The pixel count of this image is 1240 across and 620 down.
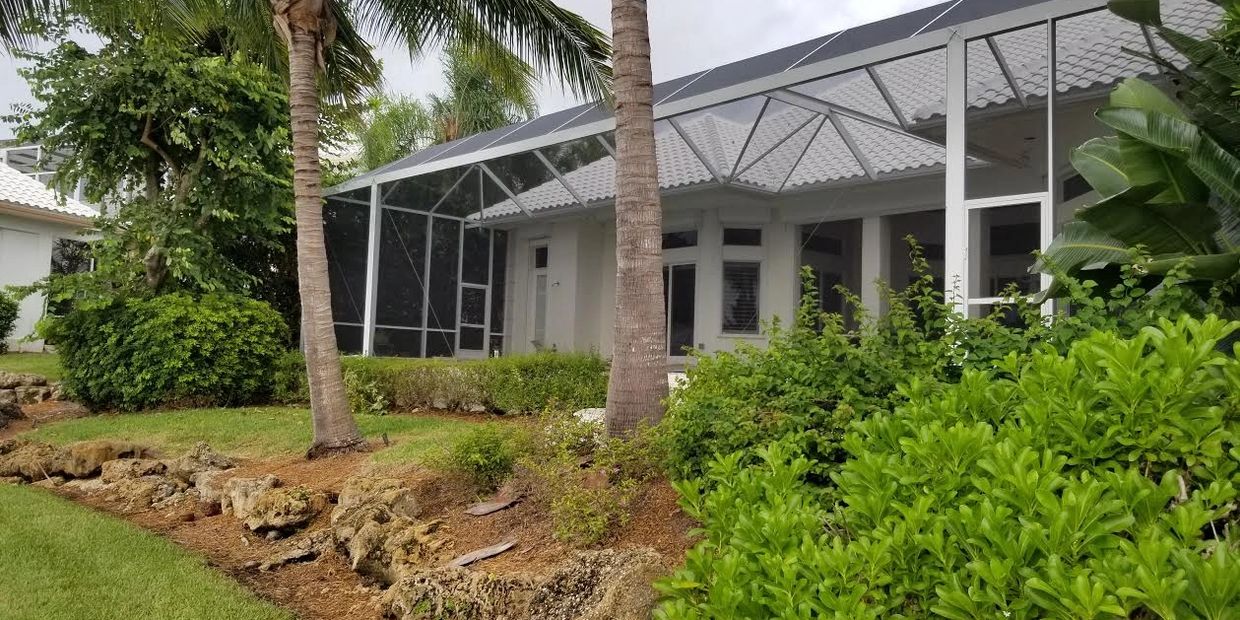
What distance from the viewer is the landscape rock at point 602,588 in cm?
355

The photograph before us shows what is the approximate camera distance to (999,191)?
7.92 meters

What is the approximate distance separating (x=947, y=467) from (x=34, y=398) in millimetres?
16733

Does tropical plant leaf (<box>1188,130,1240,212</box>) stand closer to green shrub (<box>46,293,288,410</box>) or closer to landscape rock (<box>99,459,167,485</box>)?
landscape rock (<box>99,459,167,485</box>)

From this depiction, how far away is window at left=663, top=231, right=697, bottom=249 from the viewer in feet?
54.5

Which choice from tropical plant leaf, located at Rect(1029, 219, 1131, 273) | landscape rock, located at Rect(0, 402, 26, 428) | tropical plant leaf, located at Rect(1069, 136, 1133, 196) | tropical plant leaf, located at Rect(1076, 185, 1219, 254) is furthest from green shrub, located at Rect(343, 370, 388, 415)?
tropical plant leaf, located at Rect(1076, 185, 1219, 254)

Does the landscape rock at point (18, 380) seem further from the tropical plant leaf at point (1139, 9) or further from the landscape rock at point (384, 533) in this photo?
the tropical plant leaf at point (1139, 9)

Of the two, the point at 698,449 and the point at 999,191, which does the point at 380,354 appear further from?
the point at 698,449

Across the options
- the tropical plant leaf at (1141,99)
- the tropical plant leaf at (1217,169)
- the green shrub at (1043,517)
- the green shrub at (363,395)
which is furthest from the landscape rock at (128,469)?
the tropical plant leaf at (1217,169)

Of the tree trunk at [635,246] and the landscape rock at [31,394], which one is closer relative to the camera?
the tree trunk at [635,246]

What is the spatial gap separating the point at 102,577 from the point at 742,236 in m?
12.5

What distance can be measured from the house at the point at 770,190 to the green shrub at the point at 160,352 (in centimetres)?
256

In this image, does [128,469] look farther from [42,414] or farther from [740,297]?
[740,297]

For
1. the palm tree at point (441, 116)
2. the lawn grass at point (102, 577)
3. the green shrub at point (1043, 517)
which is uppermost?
the palm tree at point (441, 116)

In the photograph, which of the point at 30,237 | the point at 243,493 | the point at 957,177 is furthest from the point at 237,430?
the point at 30,237
